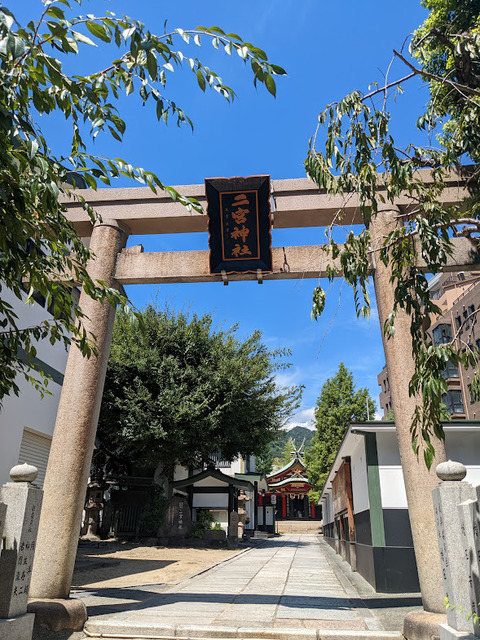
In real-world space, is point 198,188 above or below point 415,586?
above

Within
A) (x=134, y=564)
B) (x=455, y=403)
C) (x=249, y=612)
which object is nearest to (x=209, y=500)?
(x=134, y=564)

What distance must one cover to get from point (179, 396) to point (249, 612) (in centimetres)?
1377

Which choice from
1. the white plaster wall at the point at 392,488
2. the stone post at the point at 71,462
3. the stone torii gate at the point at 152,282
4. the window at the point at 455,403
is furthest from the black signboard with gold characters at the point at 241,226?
the window at the point at 455,403

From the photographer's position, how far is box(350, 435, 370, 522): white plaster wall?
11.0 meters

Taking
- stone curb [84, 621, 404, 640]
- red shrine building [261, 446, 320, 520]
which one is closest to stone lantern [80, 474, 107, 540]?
stone curb [84, 621, 404, 640]

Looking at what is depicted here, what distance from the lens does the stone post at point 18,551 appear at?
4754 mm

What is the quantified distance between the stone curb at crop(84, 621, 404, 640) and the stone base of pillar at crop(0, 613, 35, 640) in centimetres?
92

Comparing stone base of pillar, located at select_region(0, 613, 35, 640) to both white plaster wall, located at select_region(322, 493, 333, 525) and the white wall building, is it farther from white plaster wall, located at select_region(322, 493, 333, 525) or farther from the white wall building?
white plaster wall, located at select_region(322, 493, 333, 525)

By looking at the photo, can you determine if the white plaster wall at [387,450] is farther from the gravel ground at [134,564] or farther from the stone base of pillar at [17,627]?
the stone base of pillar at [17,627]

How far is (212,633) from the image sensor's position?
551cm

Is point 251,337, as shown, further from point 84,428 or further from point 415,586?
point 84,428

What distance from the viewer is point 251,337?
2359 cm

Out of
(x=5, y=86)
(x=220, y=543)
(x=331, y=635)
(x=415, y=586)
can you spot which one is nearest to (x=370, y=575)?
(x=415, y=586)

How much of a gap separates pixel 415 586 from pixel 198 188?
27.8ft
